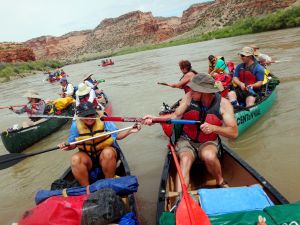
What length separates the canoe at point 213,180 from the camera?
3.49 m

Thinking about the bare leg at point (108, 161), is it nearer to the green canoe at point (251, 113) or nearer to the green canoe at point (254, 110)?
the green canoe at point (254, 110)

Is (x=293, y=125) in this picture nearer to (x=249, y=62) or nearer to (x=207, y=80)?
(x=249, y=62)

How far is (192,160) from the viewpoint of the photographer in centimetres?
426

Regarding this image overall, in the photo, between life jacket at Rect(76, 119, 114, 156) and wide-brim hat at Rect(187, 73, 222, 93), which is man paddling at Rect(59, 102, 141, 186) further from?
wide-brim hat at Rect(187, 73, 222, 93)

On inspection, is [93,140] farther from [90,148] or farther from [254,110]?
[254,110]

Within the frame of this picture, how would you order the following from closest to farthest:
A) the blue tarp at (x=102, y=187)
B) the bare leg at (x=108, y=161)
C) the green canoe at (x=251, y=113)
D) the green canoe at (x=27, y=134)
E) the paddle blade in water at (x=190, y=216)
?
the paddle blade in water at (x=190, y=216) → the blue tarp at (x=102, y=187) → the bare leg at (x=108, y=161) → the green canoe at (x=251, y=113) → the green canoe at (x=27, y=134)

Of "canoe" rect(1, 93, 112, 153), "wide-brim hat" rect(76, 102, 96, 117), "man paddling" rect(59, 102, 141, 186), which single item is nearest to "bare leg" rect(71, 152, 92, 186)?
"man paddling" rect(59, 102, 141, 186)

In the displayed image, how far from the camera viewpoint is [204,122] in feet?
13.5

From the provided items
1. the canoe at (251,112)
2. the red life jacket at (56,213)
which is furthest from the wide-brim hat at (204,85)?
the canoe at (251,112)

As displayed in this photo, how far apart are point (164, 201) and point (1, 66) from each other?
44162 mm

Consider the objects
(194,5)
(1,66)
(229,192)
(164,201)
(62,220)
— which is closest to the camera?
(62,220)

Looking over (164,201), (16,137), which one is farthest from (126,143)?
(164,201)

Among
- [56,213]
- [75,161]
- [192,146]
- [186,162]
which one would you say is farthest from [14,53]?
[56,213]

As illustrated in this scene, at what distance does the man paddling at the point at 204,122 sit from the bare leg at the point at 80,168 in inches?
38.1
